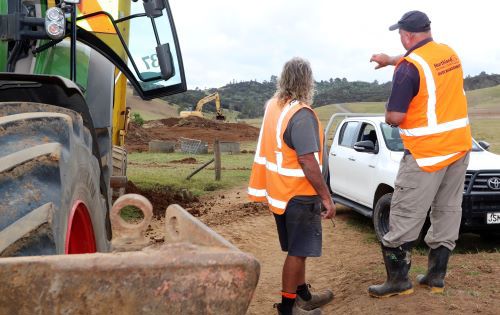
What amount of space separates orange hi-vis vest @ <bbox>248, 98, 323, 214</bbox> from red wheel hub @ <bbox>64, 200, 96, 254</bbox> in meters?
2.12

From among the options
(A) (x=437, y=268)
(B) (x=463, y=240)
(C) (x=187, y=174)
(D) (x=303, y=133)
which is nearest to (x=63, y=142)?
(D) (x=303, y=133)

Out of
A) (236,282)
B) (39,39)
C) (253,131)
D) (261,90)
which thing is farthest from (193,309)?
(261,90)

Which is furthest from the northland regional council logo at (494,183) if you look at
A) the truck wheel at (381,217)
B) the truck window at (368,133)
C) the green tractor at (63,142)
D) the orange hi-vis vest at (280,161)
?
the green tractor at (63,142)

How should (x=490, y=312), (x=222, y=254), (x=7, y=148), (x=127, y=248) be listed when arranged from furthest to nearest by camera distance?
(x=490, y=312)
(x=127, y=248)
(x=7, y=148)
(x=222, y=254)

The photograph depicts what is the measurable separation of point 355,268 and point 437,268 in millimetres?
1683

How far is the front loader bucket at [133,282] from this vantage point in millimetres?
1315

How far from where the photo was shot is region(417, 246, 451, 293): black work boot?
4.68m

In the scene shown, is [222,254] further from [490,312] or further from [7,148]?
[490,312]

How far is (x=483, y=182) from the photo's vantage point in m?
6.83

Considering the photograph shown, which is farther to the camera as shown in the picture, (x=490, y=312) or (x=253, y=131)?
(x=253, y=131)

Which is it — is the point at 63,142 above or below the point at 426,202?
above

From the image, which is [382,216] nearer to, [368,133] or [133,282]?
[368,133]

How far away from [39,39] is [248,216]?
6437 mm

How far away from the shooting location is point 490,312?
439 cm
